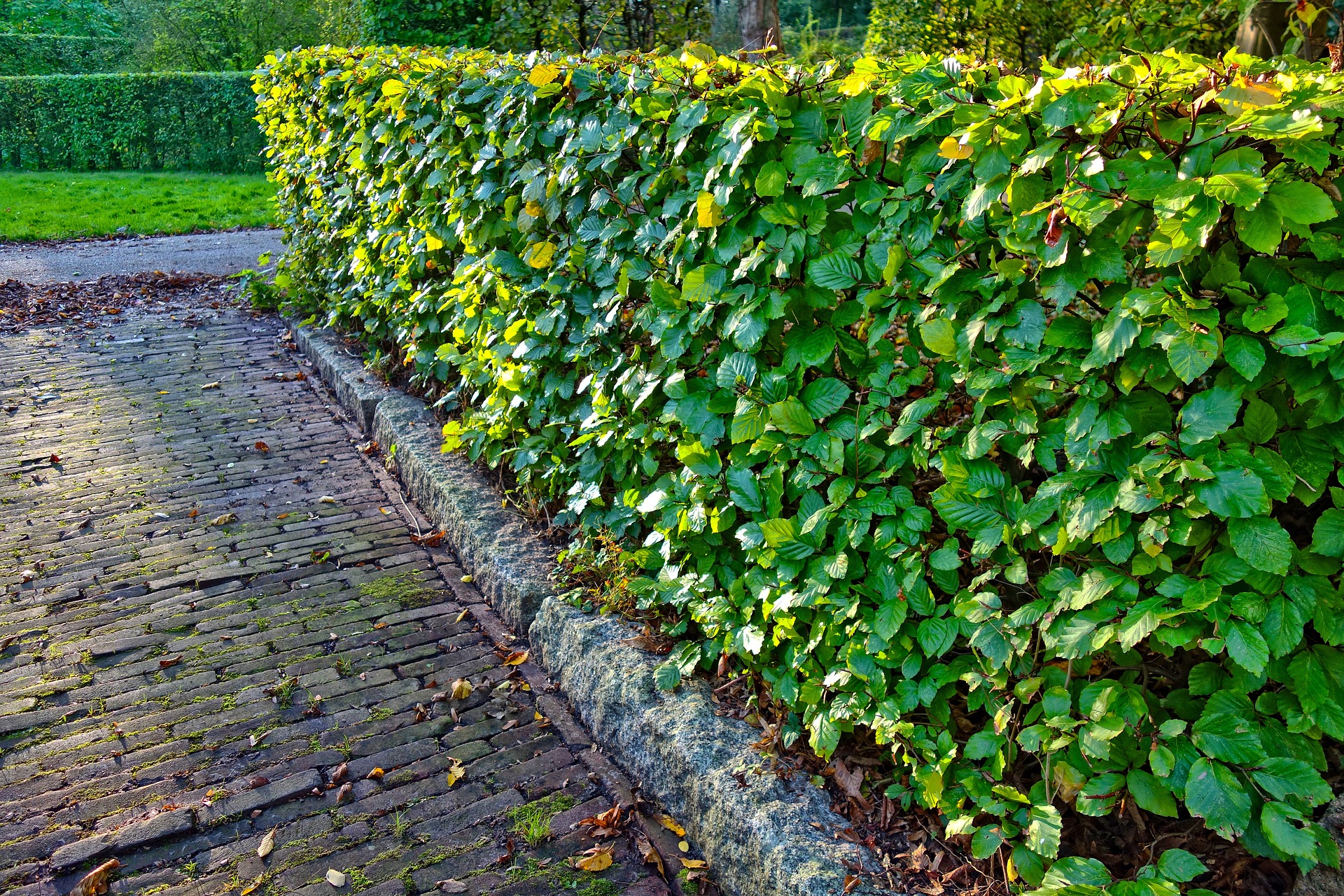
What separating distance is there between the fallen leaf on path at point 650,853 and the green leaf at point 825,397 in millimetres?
1425

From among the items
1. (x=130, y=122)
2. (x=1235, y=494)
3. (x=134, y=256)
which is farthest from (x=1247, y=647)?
(x=130, y=122)

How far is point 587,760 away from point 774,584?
39.5 inches

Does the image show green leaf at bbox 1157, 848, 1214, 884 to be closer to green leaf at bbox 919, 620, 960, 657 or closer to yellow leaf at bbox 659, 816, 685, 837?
green leaf at bbox 919, 620, 960, 657

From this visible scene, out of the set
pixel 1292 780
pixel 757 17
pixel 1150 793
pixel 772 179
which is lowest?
pixel 1150 793

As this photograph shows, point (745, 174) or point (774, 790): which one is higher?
point (745, 174)

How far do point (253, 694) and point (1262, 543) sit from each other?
3.44m

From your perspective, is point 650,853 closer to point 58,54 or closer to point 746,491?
point 746,491

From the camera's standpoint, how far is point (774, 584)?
294cm

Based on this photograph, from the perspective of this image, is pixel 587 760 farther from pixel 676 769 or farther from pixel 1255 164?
pixel 1255 164

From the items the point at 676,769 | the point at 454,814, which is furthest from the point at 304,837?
the point at 676,769

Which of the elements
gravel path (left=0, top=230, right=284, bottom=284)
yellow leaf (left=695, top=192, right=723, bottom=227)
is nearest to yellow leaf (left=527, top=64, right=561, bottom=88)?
yellow leaf (left=695, top=192, right=723, bottom=227)

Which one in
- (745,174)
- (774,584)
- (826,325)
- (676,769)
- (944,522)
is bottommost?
(676,769)

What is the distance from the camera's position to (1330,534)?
1935 mm

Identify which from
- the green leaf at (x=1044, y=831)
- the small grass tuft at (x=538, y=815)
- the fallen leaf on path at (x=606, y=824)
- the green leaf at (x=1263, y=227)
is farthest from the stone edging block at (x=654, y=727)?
the green leaf at (x=1263, y=227)
